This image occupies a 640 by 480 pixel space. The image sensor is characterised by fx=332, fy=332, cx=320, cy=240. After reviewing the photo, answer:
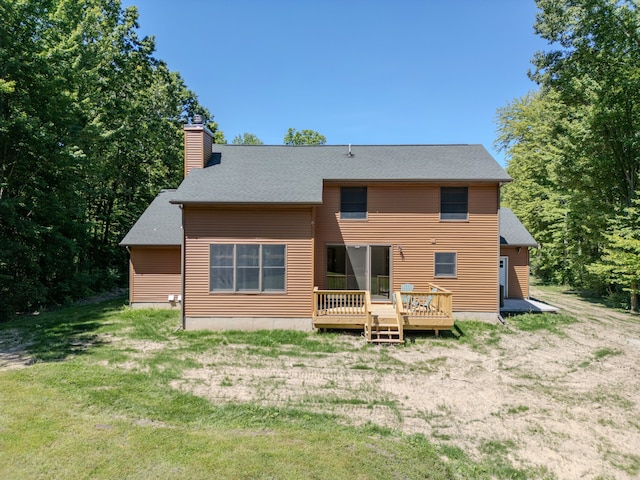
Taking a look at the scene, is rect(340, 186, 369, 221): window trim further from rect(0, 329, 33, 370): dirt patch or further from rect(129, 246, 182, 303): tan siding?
rect(0, 329, 33, 370): dirt patch

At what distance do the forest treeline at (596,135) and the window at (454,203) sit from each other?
23.2 ft

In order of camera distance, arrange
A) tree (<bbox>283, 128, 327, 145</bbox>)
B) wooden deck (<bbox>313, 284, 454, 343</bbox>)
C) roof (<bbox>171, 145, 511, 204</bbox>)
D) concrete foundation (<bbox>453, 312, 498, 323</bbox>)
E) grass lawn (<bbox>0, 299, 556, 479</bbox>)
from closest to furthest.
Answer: grass lawn (<bbox>0, 299, 556, 479</bbox>) < wooden deck (<bbox>313, 284, 454, 343</bbox>) < roof (<bbox>171, 145, 511, 204</bbox>) < concrete foundation (<bbox>453, 312, 498, 323</bbox>) < tree (<bbox>283, 128, 327, 145</bbox>)

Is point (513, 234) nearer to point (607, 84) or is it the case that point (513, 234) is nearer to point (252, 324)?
point (607, 84)

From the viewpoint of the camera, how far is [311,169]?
12.3 metres

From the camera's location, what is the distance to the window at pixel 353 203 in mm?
11594

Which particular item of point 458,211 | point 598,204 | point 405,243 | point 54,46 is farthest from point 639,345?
point 54,46

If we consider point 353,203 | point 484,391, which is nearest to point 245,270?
point 353,203

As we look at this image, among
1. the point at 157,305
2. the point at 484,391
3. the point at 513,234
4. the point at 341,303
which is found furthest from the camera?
the point at 513,234

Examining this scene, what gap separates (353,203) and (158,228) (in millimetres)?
8003

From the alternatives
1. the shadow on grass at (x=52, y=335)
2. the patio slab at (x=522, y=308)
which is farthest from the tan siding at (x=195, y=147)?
the patio slab at (x=522, y=308)

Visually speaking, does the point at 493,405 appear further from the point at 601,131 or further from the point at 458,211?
the point at 601,131

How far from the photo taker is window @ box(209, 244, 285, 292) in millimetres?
10398

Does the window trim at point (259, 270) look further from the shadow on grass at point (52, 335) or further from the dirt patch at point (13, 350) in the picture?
the dirt patch at point (13, 350)

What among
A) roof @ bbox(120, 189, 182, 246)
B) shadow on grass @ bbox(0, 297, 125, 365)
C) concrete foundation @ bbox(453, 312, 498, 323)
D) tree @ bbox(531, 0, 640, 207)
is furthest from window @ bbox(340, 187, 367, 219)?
tree @ bbox(531, 0, 640, 207)
